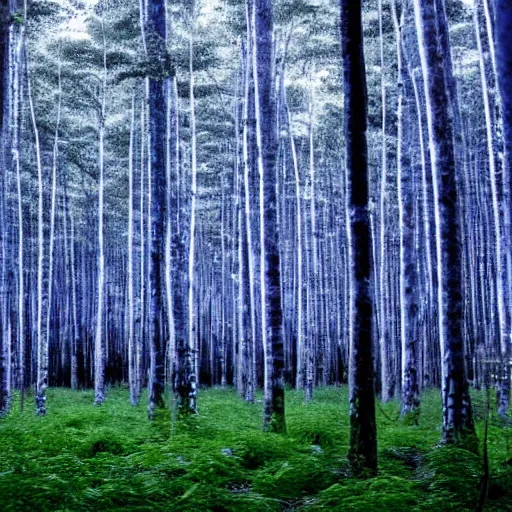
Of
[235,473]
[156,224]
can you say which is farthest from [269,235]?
[235,473]

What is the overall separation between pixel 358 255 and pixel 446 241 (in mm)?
1883

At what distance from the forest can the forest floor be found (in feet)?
0.12

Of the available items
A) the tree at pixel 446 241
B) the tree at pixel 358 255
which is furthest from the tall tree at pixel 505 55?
the tree at pixel 446 241

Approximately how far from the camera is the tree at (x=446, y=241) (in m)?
7.26

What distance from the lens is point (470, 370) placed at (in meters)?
25.4

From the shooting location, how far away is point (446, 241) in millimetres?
7648

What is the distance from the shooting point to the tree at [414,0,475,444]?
7262 mm

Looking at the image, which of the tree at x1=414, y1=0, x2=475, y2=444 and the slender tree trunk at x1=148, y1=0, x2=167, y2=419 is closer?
the tree at x1=414, y1=0, x2=475, y2=444

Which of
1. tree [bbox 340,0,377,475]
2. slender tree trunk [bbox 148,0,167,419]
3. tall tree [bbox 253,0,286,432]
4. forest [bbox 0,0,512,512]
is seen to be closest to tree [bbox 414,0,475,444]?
forest [bbox 0,0,512,512]

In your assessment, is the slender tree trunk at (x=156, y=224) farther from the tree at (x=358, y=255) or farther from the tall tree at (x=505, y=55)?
the tall tree at (x=505, y=55)

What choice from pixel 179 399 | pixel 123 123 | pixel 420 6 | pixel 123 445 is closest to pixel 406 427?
pixel 179 399

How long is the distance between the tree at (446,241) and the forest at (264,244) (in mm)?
25

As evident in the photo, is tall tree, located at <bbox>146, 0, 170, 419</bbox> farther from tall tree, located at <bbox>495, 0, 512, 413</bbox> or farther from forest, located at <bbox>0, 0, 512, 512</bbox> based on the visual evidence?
tall tree, located at <bbox>495, 0, 512, 413</bbox>

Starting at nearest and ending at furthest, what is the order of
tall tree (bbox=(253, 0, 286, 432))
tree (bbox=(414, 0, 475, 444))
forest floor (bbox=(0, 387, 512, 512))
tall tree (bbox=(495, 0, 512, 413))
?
tall tree (bbox=(495, 0, 512, 413)) → forest floor (bbox=(0, 387, 512, 512)) → tree (bbox=(414, 0, 475, 444)) → tall tree (bbox=(253, 0, 286, 432))
